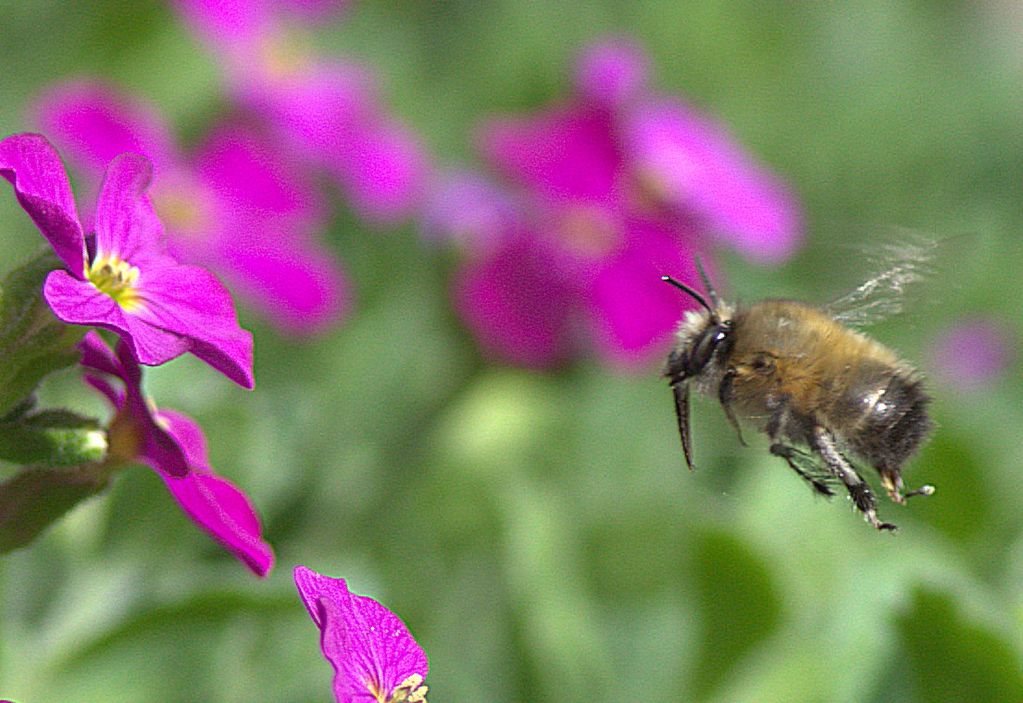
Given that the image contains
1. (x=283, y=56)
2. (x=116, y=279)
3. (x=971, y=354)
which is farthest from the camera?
(x=971, y=354)

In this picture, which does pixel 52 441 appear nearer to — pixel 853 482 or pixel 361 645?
pixel 361 645

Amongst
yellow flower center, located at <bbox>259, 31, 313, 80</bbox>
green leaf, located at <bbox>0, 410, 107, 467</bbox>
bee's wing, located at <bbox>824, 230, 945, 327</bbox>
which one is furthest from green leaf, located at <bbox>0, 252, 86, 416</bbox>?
yellow flower center, located at <bbox>259, 31, 313, 80</bbox>

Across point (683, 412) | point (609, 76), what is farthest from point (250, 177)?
point (683, 412)

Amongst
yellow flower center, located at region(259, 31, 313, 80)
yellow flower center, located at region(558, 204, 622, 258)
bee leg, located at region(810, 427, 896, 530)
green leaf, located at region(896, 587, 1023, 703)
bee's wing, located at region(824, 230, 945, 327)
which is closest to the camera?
bee leg, located at region(810, 427, 896, 530)

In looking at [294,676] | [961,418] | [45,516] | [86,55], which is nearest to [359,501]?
[294,676]

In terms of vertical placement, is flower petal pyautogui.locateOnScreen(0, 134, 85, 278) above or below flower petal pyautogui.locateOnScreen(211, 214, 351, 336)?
above

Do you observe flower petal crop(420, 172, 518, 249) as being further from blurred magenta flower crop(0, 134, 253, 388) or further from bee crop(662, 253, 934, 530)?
blurred magenta flower crop(0, 134, 253, 388)

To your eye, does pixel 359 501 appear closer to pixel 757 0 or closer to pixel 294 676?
pixel 294 676

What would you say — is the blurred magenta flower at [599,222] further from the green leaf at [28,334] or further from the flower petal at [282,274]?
the green leaf at [28,334]
